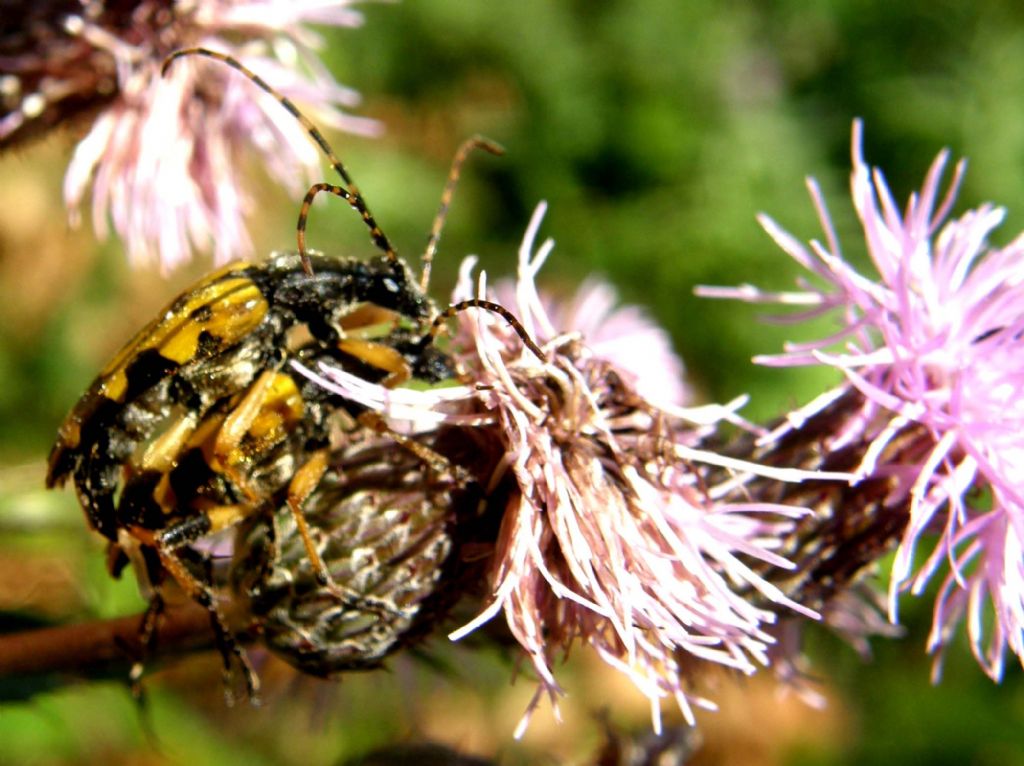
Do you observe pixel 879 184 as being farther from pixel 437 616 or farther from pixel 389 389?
pixel 437 616

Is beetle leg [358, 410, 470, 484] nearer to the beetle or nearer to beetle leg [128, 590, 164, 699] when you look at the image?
the beetle

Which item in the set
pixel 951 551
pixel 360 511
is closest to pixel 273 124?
pixel 360 511

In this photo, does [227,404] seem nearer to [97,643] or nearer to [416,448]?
[416,448]

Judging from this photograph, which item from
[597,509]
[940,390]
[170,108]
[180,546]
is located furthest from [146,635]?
[940,390]

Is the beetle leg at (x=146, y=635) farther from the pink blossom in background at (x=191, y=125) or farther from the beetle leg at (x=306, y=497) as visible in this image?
the pink blossom in background at (x=191, y=125)

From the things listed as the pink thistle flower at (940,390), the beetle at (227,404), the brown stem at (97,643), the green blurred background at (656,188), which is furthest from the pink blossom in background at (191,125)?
the green blurred background at (656,188)

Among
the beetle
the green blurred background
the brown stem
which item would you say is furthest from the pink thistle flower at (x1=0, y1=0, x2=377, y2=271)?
the green blurred background

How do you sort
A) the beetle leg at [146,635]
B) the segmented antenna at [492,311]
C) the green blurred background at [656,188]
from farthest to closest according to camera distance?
the green blurred background at [656,188]
the beetle leg at [146,635]
the segmented antenna at [492,311]

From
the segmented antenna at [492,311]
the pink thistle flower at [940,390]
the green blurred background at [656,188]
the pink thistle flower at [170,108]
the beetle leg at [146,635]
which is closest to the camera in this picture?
the segmented antenna at [492,311]
